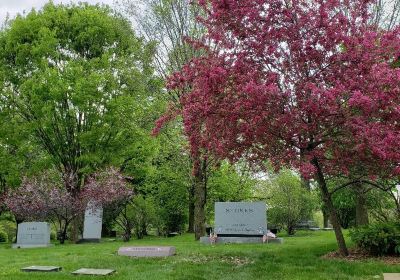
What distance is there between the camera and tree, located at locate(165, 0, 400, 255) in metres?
10.7

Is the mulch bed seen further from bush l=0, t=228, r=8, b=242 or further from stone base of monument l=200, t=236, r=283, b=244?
bush l=0, t=228, r=8, b=242

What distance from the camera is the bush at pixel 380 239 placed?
39.4 ft

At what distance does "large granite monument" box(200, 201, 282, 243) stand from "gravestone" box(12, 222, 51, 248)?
8606 millimetres

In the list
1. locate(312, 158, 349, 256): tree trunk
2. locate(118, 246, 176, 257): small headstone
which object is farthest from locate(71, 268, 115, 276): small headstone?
locate(312, 158, 349, 256): tree trunk

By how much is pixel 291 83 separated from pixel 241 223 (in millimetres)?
9176

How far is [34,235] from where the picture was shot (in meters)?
22.6

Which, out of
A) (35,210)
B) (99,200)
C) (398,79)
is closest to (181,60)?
(99,200)

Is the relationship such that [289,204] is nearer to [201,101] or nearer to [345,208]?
[345,208]

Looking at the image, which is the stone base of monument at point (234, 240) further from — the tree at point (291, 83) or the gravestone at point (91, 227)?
the gravestone at point (91, 227)

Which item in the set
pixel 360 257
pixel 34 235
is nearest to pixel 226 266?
pixel 360 257

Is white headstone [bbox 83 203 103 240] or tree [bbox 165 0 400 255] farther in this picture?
white headstone [bbox 83 203 103 240]

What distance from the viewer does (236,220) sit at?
19391 millimetres

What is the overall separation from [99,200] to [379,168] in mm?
14570

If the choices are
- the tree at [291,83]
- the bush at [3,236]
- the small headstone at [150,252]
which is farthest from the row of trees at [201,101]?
the bush at [3,236]
